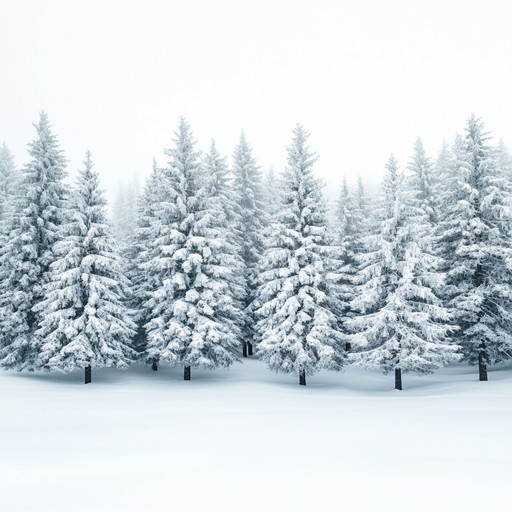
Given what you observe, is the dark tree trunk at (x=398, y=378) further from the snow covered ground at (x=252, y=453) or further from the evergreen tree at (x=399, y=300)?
the snow covered ground at (x=252, y=453)

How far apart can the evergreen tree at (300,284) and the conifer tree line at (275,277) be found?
82 millimetres

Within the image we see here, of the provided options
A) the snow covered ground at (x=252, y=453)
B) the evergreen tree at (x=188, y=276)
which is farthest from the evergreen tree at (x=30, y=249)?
the snow covered ground at (x=252, y=453)

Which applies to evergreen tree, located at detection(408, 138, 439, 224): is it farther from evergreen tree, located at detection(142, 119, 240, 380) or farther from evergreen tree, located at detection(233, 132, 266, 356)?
evergreen tree, located at detection(142, 119, 240, 380)

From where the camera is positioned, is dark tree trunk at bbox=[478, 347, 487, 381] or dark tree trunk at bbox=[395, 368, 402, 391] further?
dark tree trunk at bbox=[395, 368, 402, 391]

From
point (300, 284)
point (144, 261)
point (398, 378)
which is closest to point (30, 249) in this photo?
point (144, 261)

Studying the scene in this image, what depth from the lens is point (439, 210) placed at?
34.6 metres

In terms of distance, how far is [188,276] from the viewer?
84.5 ft

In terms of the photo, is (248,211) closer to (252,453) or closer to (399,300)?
(399,300)

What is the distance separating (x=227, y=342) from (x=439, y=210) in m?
20.3

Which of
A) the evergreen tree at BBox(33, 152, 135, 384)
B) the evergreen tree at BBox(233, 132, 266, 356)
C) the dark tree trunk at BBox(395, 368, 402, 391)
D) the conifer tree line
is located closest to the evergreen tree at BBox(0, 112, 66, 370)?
the conifer tree line

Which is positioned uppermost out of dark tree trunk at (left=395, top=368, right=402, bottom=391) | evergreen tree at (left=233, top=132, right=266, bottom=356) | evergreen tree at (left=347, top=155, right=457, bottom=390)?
evergreen tree at (left=233, top=132, right=266, bottom=356)

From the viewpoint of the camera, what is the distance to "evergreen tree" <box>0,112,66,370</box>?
82.7 ft

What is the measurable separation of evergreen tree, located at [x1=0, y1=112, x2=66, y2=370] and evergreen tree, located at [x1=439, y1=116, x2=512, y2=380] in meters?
23.1

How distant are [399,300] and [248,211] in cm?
1588
